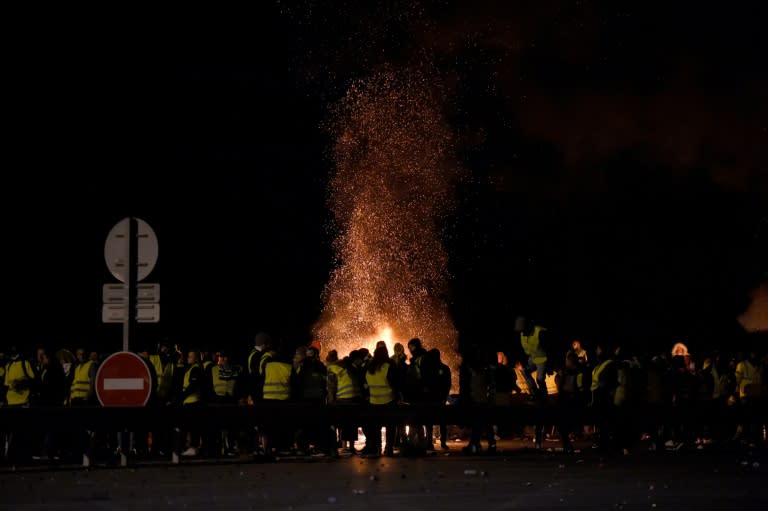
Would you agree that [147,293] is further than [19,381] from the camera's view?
No

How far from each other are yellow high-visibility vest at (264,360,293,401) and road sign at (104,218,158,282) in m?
4.65

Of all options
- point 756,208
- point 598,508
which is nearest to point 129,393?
point 598,508

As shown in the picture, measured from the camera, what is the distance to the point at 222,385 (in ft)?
78.2

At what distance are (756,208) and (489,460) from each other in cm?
4457

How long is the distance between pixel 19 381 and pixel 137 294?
611 centimetres

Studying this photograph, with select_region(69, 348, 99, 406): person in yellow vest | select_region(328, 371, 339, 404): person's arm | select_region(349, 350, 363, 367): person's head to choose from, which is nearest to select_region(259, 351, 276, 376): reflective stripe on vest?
select_region(328, 371, 339, 404): person's arm

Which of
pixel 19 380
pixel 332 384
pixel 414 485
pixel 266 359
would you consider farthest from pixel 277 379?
pixel 414 485

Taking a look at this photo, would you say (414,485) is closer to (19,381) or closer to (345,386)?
(345,386)

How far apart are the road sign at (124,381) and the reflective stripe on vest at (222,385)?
5549mm

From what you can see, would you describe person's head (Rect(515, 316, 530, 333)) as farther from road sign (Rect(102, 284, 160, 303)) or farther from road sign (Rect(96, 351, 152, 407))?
road sign (Rect(96, 351, 152, 407))

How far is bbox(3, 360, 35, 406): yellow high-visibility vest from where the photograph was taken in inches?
930

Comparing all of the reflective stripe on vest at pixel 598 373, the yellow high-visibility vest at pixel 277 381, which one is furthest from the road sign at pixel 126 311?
the reflective stripe on vest at pixel 598 373

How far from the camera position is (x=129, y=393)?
18.2 metres

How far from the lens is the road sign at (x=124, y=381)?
18.1m
